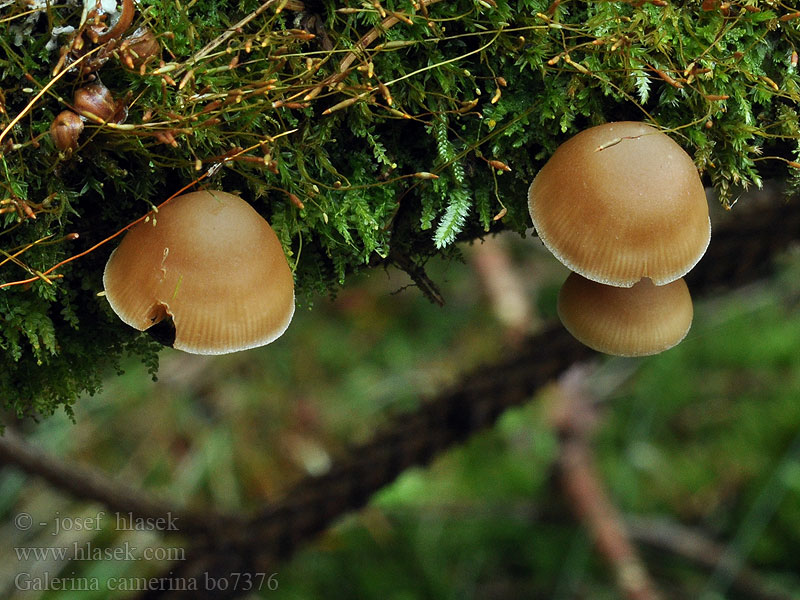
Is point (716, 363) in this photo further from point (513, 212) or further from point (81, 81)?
point (81, 81)

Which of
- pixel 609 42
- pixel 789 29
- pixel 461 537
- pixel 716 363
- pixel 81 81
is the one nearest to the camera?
pixel 81 81

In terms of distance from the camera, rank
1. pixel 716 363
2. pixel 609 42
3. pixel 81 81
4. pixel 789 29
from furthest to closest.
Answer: pixel 716 363
pixel 789 29
pixel 609 42
pixel 81 81

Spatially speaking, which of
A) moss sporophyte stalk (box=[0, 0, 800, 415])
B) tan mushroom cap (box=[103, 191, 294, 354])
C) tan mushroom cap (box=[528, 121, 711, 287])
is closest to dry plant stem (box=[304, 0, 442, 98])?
moss sporophyte stalk (box=[0, 0, 800, 415])

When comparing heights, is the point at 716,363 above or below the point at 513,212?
below

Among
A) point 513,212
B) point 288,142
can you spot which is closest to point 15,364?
point 288,142

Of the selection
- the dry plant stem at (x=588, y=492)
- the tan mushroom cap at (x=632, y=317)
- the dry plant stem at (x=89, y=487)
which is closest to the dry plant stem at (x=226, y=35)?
the tan mushroom cap at (x=632, y=317)

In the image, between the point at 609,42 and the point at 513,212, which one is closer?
the point at 609,42
